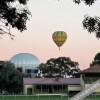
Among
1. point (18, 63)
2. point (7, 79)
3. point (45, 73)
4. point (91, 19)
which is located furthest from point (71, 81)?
Result: point (91, 19)

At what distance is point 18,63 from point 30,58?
11.6ft

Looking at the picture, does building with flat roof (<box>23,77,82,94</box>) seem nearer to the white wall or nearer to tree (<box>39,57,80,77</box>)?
the white wall

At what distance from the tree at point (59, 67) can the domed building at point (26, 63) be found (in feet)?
7.58

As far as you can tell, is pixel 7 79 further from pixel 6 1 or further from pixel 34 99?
pixel 6 1

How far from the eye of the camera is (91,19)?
9.84m

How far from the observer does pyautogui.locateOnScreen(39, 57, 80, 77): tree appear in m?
108

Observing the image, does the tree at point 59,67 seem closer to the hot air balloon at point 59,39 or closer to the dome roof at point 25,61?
the dome roof at point 25,61

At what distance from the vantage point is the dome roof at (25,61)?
113 m

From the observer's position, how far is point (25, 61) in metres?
116

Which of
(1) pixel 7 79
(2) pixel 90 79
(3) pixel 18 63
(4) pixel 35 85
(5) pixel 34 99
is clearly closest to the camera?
(5) pixel 34 99

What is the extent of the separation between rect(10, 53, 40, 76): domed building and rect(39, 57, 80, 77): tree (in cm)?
231

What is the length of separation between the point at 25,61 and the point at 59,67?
9.34 m

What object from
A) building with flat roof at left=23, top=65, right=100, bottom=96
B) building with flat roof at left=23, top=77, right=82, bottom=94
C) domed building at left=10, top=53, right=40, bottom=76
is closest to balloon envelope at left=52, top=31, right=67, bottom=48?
building with flat roof at left=23, top=65, right=100, bottom=96

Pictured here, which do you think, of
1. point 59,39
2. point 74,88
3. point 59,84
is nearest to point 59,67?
point 59,84
